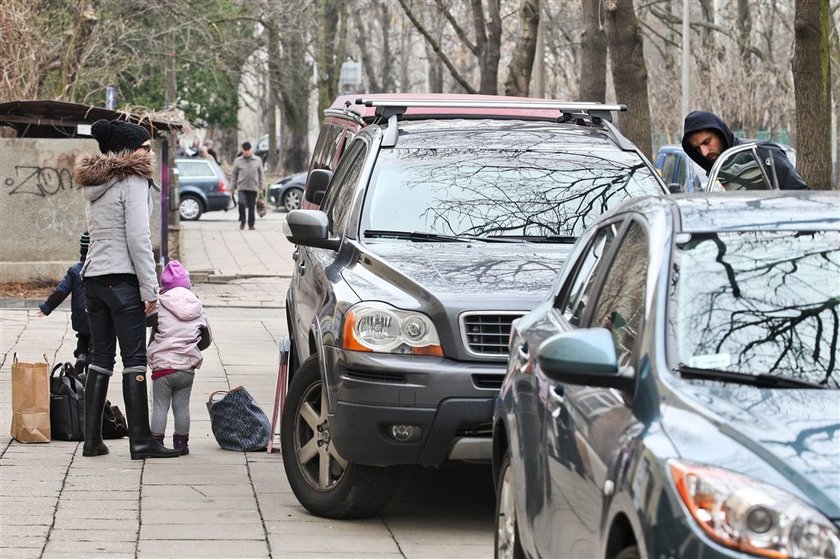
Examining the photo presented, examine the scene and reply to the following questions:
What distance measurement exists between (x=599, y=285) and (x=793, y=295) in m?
0.72

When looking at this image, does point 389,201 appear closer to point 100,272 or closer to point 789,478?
point 100,272

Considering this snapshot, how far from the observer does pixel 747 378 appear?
13.2 feet

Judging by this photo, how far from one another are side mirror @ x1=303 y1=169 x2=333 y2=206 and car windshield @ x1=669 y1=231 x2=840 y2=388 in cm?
535

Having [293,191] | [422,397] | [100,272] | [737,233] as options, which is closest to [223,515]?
[422,397]

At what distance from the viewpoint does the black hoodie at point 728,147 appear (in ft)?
28.0

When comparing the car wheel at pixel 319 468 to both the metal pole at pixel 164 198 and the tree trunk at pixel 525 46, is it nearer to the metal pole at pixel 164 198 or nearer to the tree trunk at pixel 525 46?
the metal pole at pixel 164 198

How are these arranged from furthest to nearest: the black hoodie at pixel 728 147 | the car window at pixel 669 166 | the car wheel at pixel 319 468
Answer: the car window at pixel 669 166
the black hoodie at pixel 728 147
the car wheel at pixel 319 468

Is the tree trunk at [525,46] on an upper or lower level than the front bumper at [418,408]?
upper

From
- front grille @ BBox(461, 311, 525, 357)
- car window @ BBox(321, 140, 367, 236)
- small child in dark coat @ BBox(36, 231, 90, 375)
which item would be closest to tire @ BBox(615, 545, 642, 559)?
front grille @ BBox(461, 311, 525, 357)

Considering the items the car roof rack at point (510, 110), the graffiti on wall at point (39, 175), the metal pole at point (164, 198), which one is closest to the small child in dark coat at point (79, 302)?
the car roof rack at point (510, 110)

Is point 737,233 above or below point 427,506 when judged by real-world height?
above

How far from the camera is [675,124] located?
47375 mm

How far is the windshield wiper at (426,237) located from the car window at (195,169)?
102 feet

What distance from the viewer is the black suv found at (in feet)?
22.0
